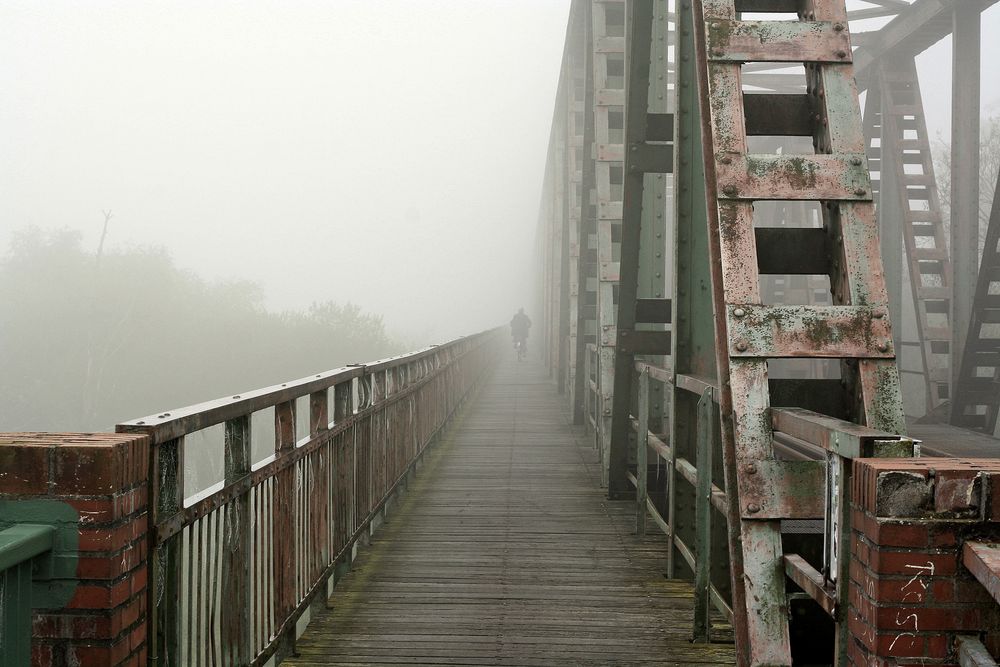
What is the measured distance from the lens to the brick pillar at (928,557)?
1970 mm

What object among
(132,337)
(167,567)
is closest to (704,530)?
(167,567)

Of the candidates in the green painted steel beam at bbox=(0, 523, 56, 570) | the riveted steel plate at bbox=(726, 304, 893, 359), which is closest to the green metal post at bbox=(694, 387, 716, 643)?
the riveted steel plate at bbox=(726, 304, 893, 359)

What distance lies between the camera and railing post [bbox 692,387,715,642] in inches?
157

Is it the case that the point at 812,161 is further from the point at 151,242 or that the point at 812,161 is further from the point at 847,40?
the point at 151,242

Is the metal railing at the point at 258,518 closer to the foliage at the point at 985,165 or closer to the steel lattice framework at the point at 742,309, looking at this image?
the steel lattice framework at the point at 742,309

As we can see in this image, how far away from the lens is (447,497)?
25.1ft

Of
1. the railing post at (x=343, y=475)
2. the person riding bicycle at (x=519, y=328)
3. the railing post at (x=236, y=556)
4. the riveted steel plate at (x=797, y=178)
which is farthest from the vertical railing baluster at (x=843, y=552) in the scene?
the person riding bicycle at (x=519, y=328)

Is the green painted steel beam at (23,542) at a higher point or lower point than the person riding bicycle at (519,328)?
lower

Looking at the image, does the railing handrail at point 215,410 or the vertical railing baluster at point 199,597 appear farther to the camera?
the vertical railing baluster at point 199,597

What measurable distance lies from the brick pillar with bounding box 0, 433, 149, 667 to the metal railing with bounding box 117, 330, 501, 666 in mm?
194

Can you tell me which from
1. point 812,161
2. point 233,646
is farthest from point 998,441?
point 233,646

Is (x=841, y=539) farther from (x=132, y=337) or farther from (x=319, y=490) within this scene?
(x=132, y=337)

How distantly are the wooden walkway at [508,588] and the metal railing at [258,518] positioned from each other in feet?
0.93

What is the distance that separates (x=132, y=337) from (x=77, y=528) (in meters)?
53.1
